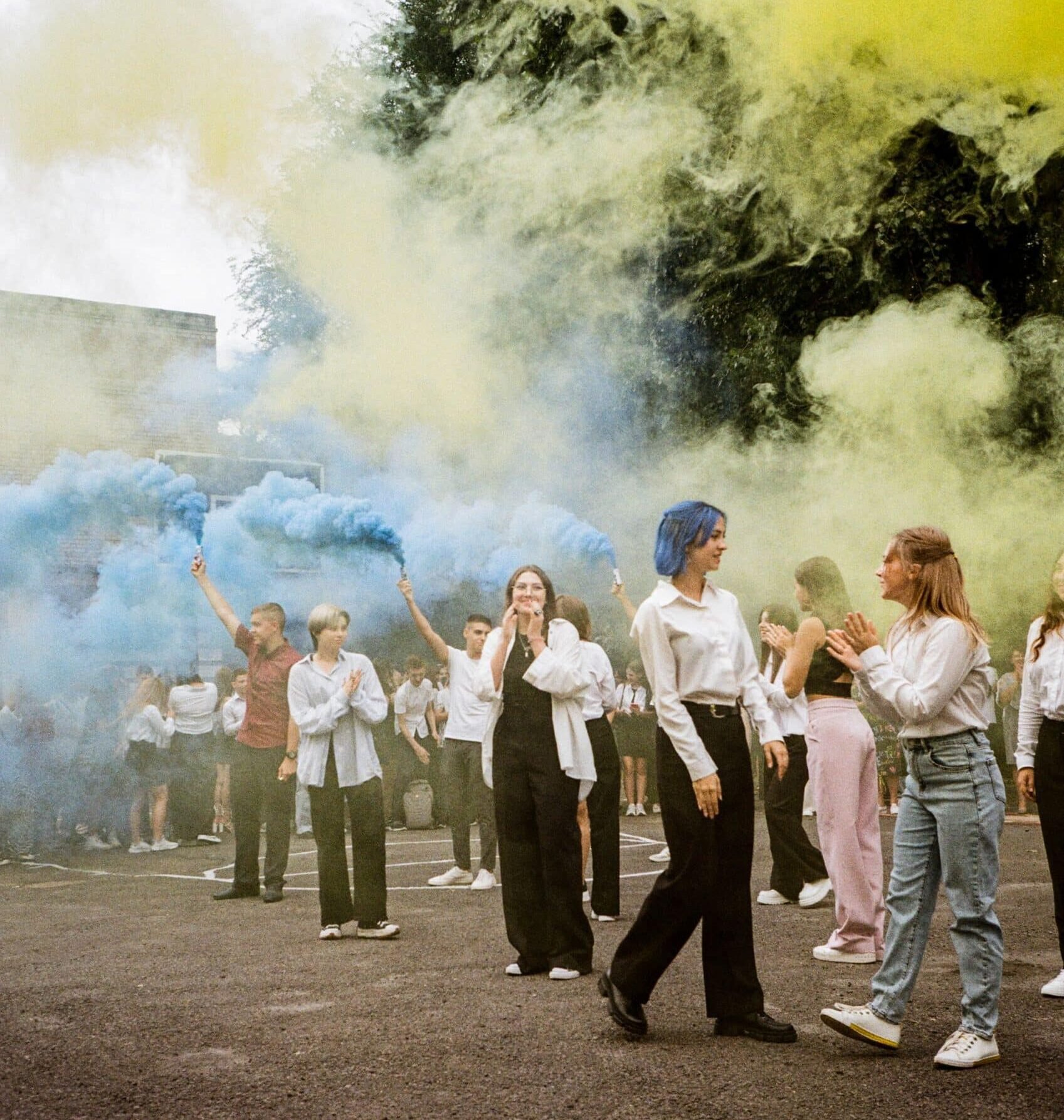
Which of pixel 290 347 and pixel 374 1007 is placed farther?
pixel 290 347

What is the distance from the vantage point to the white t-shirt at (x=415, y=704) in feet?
48.2

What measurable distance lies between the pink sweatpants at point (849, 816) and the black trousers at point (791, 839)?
126 cm

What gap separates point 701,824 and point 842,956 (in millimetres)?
1942

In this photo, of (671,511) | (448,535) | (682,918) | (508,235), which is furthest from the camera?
(448,535)

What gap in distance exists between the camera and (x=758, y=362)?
13086mm

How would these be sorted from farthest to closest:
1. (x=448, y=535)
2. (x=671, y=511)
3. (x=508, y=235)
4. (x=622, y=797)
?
(x=622, y=797)
(x=448, y=535)
(x=508, y=235)
(x=671, y=511)

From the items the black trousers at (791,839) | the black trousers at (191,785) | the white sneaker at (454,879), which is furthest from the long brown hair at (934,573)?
the black trousers at (191,785)

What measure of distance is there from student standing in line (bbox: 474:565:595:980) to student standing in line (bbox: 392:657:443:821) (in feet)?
27.6

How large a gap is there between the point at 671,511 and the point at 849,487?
335 inches

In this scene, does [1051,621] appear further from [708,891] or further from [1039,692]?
[708,891]

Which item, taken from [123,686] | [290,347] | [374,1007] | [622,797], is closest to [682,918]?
[374,1007]

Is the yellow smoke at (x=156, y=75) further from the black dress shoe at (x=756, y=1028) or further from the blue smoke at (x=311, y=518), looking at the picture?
the black dress shoe at (x=756, y=1028)

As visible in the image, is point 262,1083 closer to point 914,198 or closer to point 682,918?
point 682,918

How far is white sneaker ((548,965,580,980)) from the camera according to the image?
5719 mm
